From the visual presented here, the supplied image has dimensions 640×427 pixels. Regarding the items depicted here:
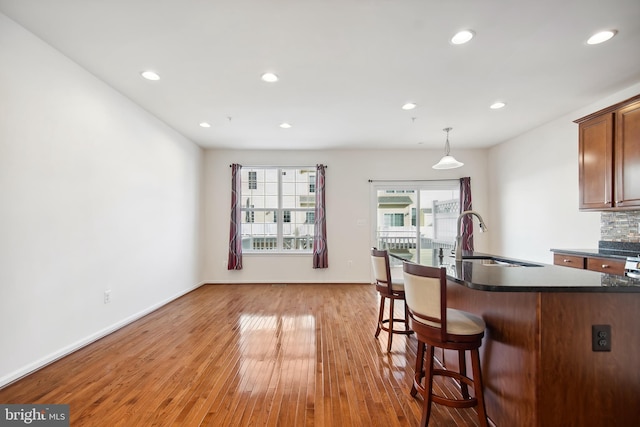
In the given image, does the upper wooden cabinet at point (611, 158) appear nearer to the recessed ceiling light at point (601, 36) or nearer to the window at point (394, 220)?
the recessed ceiling light at point (601, 36)

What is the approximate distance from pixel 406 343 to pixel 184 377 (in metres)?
2.11

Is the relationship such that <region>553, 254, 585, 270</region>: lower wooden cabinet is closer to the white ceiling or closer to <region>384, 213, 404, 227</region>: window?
the white ceiling

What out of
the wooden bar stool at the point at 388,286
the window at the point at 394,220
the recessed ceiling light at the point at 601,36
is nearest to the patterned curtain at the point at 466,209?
the window at the point at 394,220

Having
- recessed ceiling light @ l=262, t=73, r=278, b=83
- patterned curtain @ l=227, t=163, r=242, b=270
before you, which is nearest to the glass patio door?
patterned curtain @ l=227, t=163, r=242, b=270

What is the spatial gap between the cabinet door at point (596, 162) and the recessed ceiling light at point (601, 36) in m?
1.13

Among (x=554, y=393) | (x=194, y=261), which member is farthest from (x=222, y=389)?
(x=194, y=261)

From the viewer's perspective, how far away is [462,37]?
2.22 metres

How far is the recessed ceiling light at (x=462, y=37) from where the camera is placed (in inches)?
85.7

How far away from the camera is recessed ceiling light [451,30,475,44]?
7.14 feet

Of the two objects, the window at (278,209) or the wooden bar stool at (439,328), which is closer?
the wooden bar stool at (439,328)

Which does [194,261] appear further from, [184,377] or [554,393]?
[554,393]

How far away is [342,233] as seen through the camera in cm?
574

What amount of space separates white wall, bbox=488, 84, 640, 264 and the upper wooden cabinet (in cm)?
43

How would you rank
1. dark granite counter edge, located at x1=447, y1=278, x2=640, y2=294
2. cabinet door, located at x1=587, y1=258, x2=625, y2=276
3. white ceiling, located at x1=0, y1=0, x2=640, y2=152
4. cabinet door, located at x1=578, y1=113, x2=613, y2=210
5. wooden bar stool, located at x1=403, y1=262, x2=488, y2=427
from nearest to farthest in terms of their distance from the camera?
dark granite counter edge, located at x1=447, y1=278, x2=640, y2=294 → wooden bar stool, located at x1=403, y1=262, x2=488, y2=427 → white ceiling, located at x1=0, y1=0, x2=640, y2=152 → cabinet door, located at x1=587, y1=258, x2=625, y2=276 → cabinet door, located at x1=578, y1=113, x2=613, y2=210
